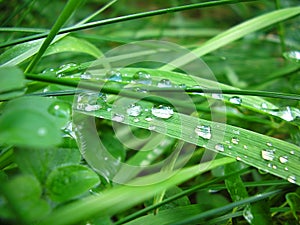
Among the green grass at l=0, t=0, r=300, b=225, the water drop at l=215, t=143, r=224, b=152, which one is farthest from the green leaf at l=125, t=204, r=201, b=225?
the water drop at l=215, t=143, r=224, b=152

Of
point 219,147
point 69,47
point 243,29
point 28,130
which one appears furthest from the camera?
point 243,29

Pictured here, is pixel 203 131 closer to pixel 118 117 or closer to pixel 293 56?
pixel 118 117

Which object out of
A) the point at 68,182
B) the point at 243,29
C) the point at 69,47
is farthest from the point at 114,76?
the point at 243,29

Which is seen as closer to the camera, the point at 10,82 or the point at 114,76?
the point at 10,82

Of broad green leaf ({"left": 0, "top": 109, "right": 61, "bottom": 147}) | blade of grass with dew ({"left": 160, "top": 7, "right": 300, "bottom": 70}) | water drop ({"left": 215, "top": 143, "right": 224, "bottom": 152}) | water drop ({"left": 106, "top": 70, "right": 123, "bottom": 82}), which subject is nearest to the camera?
broad green leaf ({"left": 0, "top": 109, "right": 61, "bottom": 147})

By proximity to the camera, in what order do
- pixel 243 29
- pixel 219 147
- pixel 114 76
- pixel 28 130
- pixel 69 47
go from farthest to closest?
pixel 243 29, pixel 69 47, pixel 114 76, pixel 219 147, pixel 28 130

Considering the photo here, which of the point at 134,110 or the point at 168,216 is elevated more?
the point at 134,110

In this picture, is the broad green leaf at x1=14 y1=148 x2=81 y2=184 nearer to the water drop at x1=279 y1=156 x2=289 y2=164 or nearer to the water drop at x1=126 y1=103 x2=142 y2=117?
the water drop at x1=126 y1=103 x2=142 y2=117

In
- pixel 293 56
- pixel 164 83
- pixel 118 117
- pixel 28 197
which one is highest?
pixel 293 56
